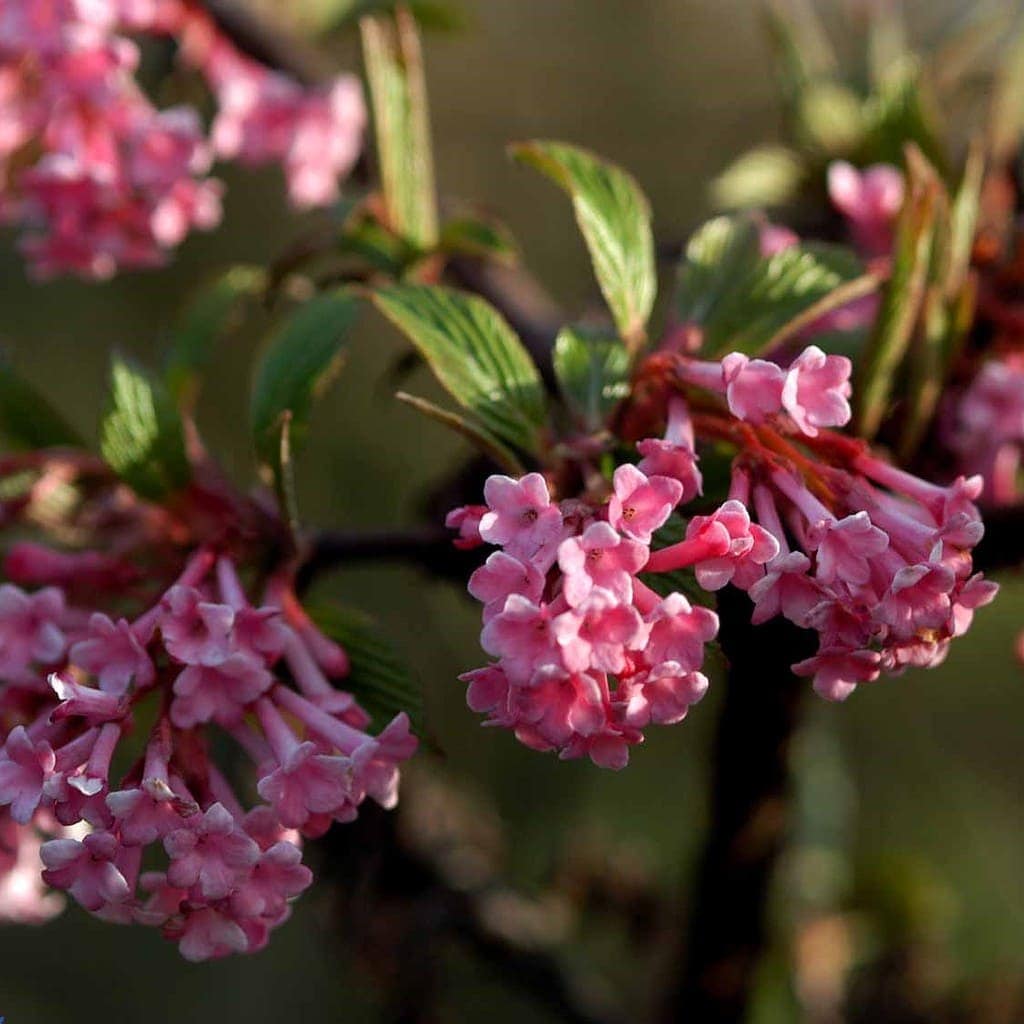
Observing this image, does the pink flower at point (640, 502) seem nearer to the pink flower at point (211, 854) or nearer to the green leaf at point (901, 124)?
the pink flower at point (211, 854)

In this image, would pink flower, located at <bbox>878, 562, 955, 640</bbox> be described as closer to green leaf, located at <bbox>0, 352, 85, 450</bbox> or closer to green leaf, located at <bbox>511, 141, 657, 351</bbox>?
green leaf, located at <bbox>511, 141, 657, 351</bbox>

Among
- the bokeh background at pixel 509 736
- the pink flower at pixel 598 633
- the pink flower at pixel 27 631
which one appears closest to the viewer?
the pink flower at pixel 598 633

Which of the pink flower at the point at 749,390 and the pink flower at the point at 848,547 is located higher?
the pink flower at the point at 749,390

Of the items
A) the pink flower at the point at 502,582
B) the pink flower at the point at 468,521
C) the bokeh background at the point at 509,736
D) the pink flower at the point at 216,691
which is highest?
the pink flower at the point at 502,582

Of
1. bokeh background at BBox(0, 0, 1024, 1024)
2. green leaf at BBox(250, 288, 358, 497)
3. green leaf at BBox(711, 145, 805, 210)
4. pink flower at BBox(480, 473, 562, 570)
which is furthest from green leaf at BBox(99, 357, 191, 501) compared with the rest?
bokeh background at BBox(0, 0, 1024, 1024)

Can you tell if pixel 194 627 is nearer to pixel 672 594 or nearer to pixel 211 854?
pixel 211 854

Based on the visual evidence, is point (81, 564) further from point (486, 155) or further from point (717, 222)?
point (486, 155)

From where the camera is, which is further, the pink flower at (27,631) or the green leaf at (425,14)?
the green leaf at (425,14)

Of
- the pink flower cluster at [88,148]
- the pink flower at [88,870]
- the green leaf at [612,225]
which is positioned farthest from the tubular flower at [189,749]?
the pink flower cluster at [88,148]
